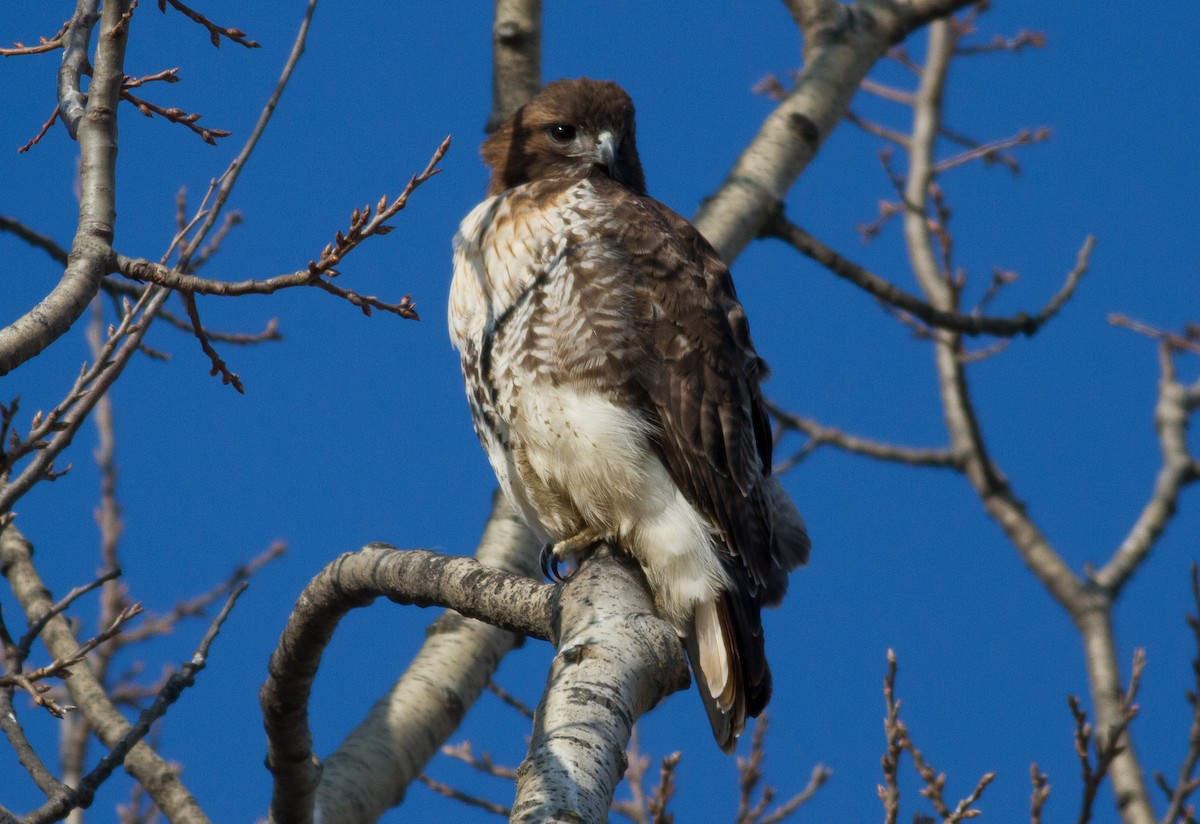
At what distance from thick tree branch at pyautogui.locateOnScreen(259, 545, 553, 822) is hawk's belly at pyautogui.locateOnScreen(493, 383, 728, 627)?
1.86ft

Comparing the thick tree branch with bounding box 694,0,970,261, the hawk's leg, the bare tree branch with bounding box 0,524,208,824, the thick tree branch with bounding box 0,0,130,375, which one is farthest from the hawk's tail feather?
the thick tree branch with bounding box 0,0,130,375

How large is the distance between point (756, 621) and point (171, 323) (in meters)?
1.88

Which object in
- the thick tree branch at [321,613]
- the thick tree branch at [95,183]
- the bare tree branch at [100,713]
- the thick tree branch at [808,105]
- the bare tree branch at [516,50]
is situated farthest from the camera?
the bare tree branch at [516,50]

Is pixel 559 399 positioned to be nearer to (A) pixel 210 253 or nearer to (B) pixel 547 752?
(A) pixel 210 253

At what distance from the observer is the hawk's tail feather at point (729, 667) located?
370 cm

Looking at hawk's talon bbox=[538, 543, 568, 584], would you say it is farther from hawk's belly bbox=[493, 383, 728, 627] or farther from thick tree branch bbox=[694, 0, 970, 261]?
thick tree branch bbox=[694, 0, 970, 261]

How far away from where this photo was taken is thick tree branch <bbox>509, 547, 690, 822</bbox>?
190 centimetres

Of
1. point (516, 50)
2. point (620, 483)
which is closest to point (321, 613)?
point (620, 483)

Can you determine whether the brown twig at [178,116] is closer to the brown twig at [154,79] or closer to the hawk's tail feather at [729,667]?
the brown twig at [154,79]

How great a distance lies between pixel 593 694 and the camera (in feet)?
7.44

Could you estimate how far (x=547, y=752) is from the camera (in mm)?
2027

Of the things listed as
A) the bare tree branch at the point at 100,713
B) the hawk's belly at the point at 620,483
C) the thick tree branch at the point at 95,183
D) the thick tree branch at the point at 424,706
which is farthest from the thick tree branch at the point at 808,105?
the thick tree branch at the point at 95,183

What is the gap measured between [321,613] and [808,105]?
10.1 feet

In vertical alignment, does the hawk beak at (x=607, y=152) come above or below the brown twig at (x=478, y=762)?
above
